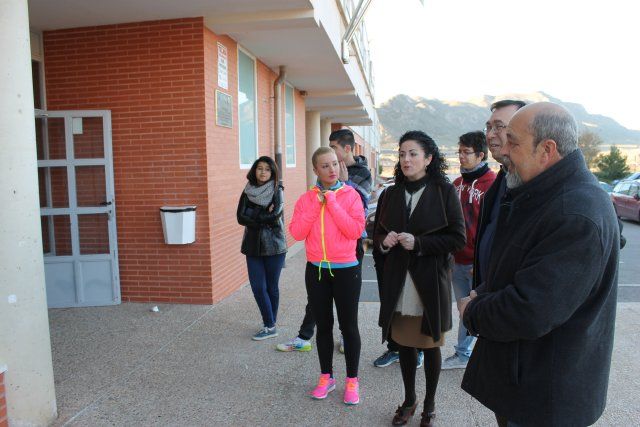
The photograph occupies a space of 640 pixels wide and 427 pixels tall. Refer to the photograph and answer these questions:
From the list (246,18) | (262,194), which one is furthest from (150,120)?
(262,194)

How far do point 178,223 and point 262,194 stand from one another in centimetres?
159

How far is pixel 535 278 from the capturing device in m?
1.64

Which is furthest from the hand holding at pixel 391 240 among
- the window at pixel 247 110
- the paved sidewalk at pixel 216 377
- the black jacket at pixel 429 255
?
the window at pixel 247 110

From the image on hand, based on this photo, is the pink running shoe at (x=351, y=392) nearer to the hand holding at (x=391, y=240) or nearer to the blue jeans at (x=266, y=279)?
the hand holding at (x=391, y=240)

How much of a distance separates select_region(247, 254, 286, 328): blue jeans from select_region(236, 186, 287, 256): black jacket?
0.10 meters

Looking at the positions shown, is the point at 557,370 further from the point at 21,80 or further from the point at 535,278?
the point at 21,80

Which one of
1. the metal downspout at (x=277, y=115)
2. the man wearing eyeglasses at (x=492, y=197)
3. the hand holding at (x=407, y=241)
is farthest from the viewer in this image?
the metal downspout at (x=277, y=115)

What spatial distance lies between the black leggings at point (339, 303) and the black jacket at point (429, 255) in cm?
32

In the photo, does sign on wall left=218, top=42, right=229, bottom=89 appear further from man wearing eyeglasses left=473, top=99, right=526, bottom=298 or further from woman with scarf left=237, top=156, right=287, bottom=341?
man wearing eyeglasses left=473, top=99, right=526, bottom=298

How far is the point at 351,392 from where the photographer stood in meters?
3.52

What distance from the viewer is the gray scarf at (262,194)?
4.65m

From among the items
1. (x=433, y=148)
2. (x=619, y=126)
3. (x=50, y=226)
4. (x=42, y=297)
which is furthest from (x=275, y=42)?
(x=619, y=126)

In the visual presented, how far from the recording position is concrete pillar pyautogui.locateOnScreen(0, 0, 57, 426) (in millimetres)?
2877

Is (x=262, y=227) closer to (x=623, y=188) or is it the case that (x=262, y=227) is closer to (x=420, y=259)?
(x=420, y=259)
